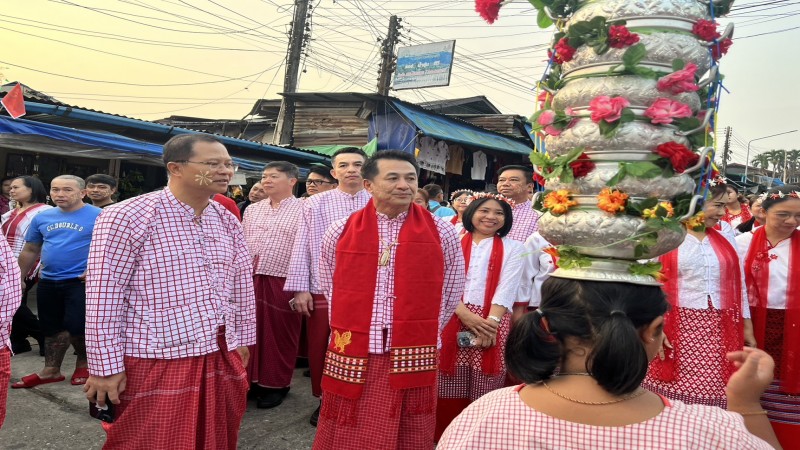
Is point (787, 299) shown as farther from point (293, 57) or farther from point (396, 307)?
point (293, 57)

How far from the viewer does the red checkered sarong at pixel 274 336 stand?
182 inches

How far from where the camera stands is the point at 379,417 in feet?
9.31

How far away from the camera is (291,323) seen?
479 centimetres

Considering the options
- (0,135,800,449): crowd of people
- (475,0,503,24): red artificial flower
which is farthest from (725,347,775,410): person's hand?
(475,0,503,24): red artificial flower

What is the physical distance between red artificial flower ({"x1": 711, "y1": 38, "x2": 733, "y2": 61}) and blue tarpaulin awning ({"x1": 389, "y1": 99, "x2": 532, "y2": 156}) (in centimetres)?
970

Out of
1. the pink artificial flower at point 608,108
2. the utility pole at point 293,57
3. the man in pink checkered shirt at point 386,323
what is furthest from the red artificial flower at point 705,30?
the utility pole at point 293,57

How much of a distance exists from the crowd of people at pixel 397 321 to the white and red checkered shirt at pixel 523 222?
2cm

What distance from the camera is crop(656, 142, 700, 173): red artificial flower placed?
5.43ft

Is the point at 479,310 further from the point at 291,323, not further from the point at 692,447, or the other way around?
the point at 692,447

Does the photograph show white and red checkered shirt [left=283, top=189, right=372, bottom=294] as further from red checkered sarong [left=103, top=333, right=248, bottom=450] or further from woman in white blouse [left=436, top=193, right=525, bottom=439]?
red checkered sarong [left=103, top=333, right=248, bottom=450]

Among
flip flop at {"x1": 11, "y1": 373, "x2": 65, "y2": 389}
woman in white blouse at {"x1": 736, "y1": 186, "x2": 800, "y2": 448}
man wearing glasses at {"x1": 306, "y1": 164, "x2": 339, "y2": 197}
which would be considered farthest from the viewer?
man wearing glasses at {"x1": 306, "y1": 164, "x2": 339, "y2": 197}

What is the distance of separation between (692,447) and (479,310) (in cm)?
252

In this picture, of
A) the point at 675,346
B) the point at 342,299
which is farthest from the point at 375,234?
the point at 675,346

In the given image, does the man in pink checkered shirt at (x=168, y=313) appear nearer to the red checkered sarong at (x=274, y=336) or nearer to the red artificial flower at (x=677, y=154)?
the red checkered sarong at (x=274, y=336)
